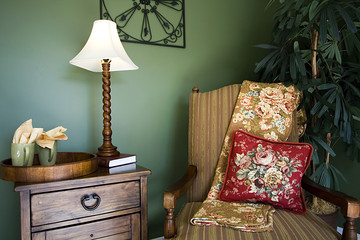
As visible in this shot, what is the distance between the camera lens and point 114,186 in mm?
1167

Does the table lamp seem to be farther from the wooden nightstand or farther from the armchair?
the armchair

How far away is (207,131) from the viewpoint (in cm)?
156

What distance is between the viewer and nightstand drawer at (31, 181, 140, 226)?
3.36 ft

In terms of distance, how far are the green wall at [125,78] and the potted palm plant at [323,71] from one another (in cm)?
40

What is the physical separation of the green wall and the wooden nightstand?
51cm

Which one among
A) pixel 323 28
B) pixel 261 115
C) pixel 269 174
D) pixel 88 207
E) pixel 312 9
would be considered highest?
pixel 312 9

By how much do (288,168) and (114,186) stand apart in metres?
0.80

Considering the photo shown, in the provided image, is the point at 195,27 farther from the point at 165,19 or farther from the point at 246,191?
the point at 246,191

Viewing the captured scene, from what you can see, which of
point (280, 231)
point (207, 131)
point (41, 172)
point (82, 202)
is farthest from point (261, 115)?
point (41, 172)

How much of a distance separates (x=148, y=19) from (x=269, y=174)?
3.95 feet

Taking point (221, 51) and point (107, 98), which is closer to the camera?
point (107, 98)

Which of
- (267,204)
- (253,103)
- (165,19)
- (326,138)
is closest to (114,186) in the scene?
(267,204)

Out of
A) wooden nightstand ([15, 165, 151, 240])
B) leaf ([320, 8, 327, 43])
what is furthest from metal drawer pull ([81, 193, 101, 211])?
leaf ([320, 8, 327, 43])

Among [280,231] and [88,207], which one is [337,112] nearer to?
[280,231]
